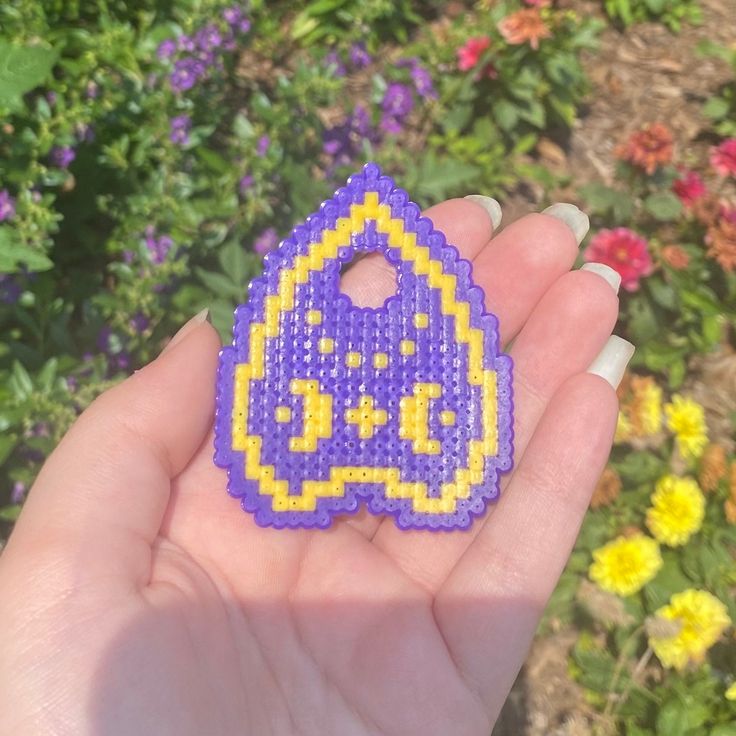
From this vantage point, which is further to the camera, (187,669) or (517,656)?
(517,656)

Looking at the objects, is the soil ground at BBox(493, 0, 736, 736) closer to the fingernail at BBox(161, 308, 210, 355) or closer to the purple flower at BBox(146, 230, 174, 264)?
the purple flower at BBox(146, 230, 174, 264)

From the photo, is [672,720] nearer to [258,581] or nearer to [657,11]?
[258,581]

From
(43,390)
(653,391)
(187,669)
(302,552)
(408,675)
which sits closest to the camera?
(187,669)

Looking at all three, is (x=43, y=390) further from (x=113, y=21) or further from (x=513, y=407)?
(x=113, y=21)

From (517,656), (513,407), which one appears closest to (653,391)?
(513,407)

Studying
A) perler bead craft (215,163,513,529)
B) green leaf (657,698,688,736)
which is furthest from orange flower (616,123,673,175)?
green leaf (657,698,688,736)

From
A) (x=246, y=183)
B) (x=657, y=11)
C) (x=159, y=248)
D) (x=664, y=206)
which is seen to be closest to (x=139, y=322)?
(x=159, y=248)
